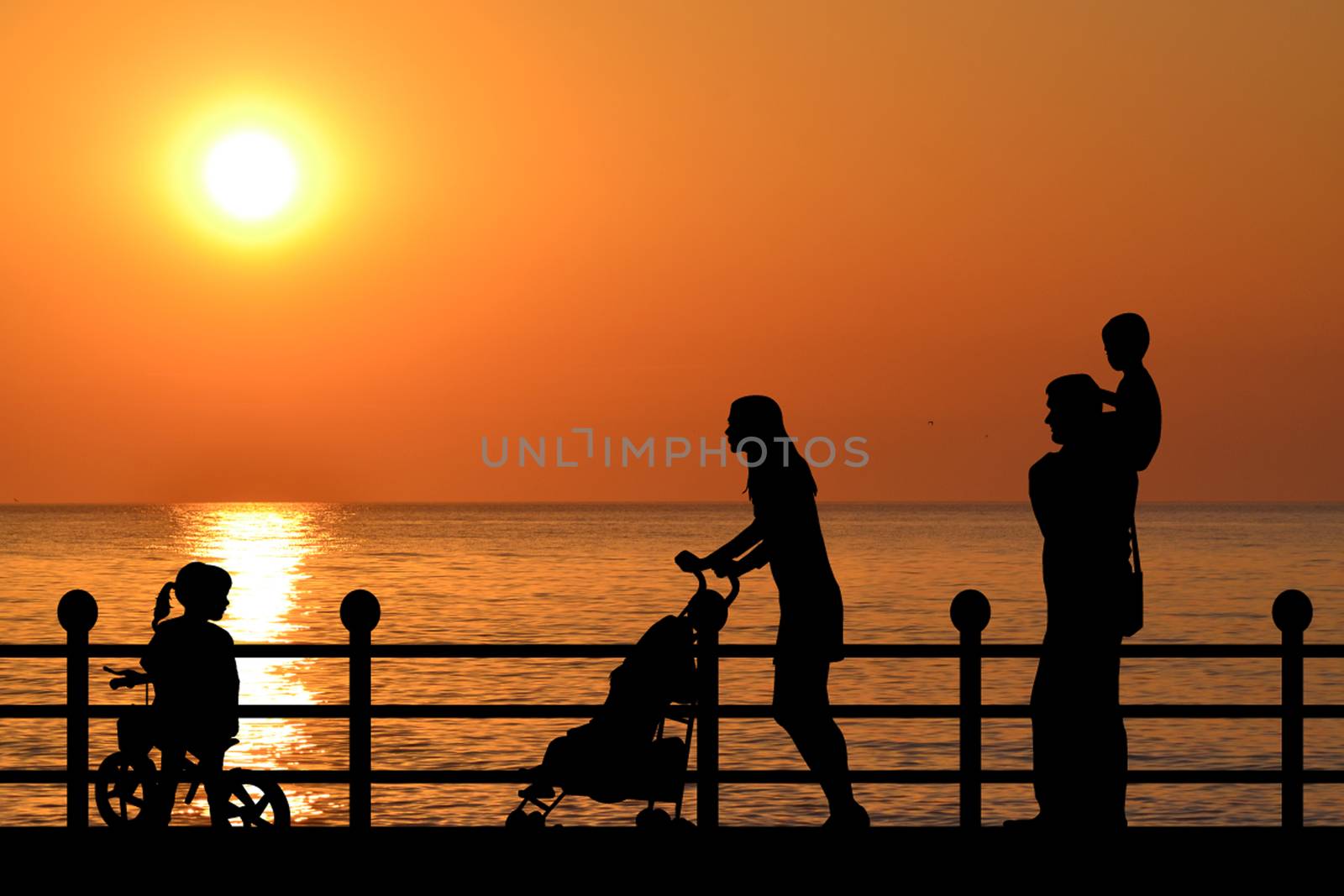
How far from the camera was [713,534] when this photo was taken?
18275 cm

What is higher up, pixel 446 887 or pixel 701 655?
pixel 701 655

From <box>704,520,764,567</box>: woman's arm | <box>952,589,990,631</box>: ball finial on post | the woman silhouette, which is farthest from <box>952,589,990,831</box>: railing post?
<box>704,520,764,567</box>: woman's arm

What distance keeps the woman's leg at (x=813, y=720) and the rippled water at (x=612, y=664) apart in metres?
10.7

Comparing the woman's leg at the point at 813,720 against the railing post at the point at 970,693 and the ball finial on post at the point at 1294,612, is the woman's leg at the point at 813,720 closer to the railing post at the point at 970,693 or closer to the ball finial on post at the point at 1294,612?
the railing post at the point at 970,693

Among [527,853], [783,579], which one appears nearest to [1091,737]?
[783,579]

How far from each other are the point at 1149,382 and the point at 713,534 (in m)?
174

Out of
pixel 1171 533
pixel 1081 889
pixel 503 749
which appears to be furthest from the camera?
pixel 1171 533

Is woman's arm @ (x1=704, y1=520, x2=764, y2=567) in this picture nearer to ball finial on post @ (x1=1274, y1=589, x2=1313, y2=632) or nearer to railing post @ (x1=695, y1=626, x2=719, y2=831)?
railing post @ (x1=695, y1=626, x2=719, y2=831)

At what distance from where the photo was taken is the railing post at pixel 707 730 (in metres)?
9.22

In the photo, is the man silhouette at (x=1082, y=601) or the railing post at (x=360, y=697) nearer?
the man silhouette at (x=1082, y=601)

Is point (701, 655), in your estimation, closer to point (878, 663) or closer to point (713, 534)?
point (878, 663)

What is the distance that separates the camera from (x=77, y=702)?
937 cm

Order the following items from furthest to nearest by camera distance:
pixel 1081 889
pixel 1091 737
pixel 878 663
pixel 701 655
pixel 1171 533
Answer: pixel 1171 533 < pixel 878 663 < pixel 701 655 < pixel 1091 737 < pixel 1081 889

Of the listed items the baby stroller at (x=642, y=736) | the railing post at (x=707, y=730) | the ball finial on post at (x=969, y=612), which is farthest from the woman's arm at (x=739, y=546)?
the ball finial on post at (x=969, y=612)
